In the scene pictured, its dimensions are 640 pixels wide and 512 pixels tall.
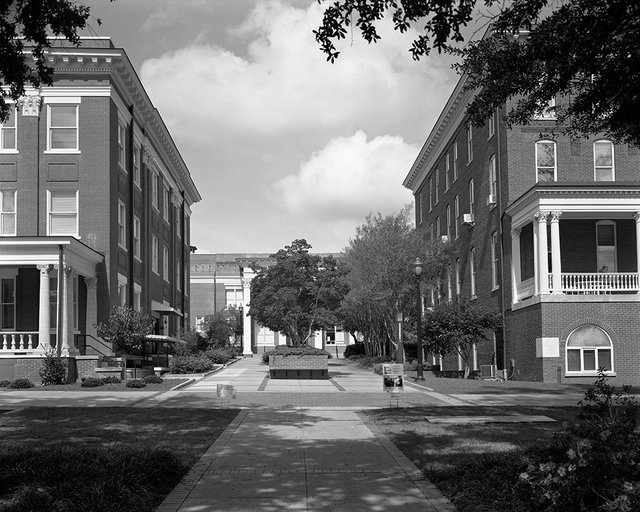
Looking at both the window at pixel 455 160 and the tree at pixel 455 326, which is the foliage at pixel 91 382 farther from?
the window at pixel 455 160

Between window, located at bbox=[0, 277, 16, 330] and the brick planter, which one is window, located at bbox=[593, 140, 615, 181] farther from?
window, located at bbox=[0, 277, 16, 330]

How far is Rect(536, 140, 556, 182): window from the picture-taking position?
34719 mm

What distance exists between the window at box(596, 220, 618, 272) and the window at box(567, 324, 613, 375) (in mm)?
3336

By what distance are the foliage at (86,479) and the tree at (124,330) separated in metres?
Answer: 20.9

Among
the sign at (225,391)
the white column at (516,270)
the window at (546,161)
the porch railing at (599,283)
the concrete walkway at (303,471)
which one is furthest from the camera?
the window at (546,161)

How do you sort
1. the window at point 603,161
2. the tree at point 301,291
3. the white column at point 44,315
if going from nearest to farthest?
1. the white column at point 44,315
2. the window at point 603,161
3. the tree at point 301,291

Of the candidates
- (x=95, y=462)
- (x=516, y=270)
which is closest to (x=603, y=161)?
(x=516, y=270)

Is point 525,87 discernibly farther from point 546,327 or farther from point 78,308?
point 78,308

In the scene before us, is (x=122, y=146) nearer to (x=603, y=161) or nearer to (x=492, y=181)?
(x=492, y=181)

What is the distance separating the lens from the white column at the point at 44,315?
93.2ft

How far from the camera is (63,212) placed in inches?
1307

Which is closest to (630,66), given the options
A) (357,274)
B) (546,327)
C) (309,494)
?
(309,494)

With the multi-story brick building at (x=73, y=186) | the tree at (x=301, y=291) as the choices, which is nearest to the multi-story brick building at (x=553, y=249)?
the tree at (x=301, y=291)

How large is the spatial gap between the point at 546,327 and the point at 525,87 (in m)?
19.3
